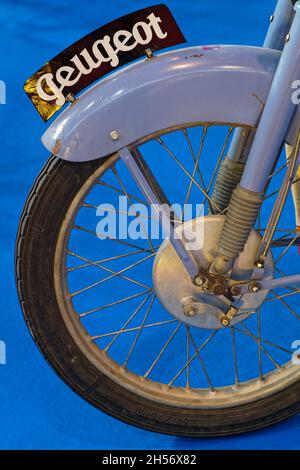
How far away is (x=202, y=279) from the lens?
4.06 ft

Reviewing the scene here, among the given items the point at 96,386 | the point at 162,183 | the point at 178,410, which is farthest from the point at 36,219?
the point at 162,183

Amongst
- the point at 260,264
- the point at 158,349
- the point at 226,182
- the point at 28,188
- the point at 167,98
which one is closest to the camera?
the point at 167,98

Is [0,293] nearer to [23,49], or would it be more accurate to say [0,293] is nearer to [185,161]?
[185,161]

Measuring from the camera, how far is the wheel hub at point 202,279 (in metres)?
1.23

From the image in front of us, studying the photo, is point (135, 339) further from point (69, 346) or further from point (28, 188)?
point (28, 188)

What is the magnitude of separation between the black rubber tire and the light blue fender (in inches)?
2.0

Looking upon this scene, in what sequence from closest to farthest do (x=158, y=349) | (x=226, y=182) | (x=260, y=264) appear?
(x=260, y=264) → (x=226, y=182) → (x=158, y=349)

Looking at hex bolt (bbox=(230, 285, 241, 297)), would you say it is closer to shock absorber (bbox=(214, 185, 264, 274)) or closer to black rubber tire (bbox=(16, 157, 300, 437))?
shock absorber (bbox=(214, 185, 264, 274))

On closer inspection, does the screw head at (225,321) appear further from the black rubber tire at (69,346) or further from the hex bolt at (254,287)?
the black rubber tire at (69,346)

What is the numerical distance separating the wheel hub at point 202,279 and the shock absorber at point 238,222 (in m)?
0.03

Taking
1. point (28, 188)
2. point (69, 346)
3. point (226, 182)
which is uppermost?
point (28, 188)

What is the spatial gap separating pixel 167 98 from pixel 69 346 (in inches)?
16.9

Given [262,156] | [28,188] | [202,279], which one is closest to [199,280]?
[202,279]

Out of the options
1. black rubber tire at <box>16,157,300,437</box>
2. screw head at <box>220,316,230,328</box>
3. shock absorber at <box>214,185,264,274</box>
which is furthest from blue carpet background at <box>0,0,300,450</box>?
shock absorber at <box>214,185,264,274</box>
